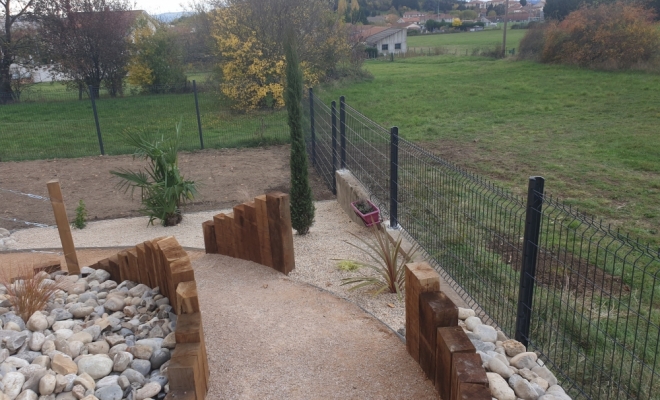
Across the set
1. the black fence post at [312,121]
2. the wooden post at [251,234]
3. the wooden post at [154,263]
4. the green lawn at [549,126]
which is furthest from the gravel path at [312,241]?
the green lawn at [549,126]

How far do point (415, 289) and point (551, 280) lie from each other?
288 cm

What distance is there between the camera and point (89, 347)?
340 cm

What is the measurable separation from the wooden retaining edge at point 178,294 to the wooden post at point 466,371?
4.22ft

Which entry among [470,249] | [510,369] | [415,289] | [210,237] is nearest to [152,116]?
[210,237]

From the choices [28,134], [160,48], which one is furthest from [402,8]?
[28,134]

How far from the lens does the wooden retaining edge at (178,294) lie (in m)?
2.85

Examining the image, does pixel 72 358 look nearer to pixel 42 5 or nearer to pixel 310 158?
pixel 310 158

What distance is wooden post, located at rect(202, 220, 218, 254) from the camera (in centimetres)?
581

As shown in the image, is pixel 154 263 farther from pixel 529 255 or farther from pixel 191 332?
pixel 529 255

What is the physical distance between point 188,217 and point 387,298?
4.42 metres

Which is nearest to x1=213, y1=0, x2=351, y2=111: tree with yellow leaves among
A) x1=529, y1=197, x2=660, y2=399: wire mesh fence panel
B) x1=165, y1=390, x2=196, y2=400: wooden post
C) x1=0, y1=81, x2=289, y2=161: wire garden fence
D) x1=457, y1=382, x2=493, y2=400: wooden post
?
x1=0, y1=81, x2=289, y2=161: wire garden fence

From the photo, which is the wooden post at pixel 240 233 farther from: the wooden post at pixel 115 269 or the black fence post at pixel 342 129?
the black fence post at pixel 342 129

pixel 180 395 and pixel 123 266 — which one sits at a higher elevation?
pixel 180 395

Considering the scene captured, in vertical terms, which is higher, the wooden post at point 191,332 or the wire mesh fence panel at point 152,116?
the wooden post at point 191,332
